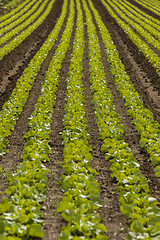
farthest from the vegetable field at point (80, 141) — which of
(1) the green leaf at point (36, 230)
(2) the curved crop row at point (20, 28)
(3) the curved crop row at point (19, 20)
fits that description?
(3) the curved crop row at point (19, 20)

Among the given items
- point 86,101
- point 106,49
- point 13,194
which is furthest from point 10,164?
point 106,49

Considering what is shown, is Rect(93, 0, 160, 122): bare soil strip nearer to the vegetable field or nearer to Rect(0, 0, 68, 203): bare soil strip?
the vegetable field

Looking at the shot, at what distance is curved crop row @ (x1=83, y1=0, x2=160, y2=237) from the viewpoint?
4758 mm

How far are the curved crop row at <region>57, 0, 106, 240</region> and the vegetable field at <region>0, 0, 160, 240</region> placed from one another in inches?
0.8

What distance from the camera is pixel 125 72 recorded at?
1405 cm

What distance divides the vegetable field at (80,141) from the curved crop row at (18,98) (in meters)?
0.04

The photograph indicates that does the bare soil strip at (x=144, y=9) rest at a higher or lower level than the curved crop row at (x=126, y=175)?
higher

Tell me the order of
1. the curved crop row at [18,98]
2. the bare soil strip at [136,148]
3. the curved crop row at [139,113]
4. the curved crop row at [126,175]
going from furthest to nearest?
the curved crop row at [18,98] → the curved crop row at [139,113] → the bare soil strip at [136,148] → the curved crop row at [126,175]

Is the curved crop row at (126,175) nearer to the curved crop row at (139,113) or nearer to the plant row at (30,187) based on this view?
the curved crop row at (139,113)

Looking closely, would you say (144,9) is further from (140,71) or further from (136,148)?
(136,148)

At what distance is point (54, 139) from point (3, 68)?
27.5ft

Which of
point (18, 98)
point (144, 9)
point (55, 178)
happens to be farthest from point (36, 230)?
point (144, 9)

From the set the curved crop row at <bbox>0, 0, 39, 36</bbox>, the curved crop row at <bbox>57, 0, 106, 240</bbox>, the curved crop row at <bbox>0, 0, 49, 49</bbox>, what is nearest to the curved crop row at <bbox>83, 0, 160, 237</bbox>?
the curved crop row at <bbox>57, 0, 106, 240</bbox>

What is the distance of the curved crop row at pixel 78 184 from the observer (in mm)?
4648
